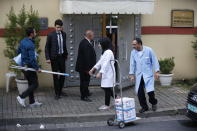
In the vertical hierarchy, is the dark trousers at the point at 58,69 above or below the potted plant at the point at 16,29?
below

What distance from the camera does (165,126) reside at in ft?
29.7

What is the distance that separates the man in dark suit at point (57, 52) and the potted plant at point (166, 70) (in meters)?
3.14

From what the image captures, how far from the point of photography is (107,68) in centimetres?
973

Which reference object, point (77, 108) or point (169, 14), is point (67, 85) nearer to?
point (77, 108)

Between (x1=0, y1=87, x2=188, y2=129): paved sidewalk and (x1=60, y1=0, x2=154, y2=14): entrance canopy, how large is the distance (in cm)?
227

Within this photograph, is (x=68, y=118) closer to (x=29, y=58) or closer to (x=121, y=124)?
(x=121, y=124)

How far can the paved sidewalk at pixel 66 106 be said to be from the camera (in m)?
9.37

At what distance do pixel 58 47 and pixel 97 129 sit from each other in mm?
2834

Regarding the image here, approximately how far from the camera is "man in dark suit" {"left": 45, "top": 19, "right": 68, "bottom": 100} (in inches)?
426

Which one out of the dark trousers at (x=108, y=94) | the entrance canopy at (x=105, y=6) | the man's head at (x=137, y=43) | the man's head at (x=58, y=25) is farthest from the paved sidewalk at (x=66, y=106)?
the entrance canopy at (x=105, y=6)

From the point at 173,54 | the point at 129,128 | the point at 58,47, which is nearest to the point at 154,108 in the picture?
the point at 129,128

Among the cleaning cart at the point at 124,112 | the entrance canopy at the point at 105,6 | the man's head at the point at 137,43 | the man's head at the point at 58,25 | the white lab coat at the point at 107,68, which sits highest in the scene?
the entrance canopy at the point at 105,6

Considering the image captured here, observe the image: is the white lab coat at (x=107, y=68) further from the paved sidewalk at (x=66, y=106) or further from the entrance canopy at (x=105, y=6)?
the entrance canopy at (x=105, y=6)

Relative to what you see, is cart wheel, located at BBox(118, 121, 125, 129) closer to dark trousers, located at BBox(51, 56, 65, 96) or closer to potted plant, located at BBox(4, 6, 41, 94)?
dark trousers, located at BBox(51, 56, 65, 96)
